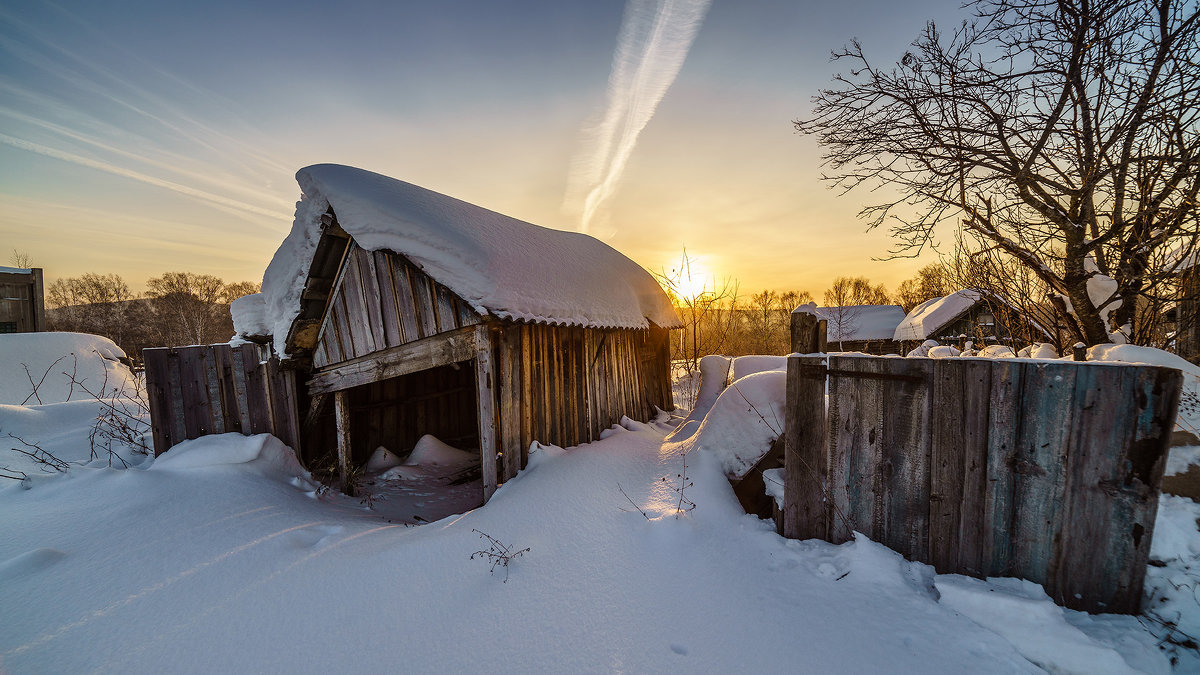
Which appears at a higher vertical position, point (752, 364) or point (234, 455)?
point (752, 364)

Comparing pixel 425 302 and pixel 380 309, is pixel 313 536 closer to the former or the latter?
pixel 425 302

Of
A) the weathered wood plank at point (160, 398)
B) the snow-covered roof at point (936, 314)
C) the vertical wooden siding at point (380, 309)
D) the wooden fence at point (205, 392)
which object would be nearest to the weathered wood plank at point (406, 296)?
the vertical wooden siding at point (380, 309)

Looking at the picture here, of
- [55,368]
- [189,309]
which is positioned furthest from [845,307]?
[189,309]

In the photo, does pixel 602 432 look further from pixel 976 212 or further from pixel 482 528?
pixel 976 212

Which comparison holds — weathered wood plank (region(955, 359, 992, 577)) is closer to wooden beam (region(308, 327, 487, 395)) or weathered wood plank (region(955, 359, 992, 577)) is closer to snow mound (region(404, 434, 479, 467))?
wooden beam (region(308, 327, 487, 395))

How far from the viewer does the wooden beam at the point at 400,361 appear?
5043 mm

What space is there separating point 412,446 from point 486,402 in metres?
4.28

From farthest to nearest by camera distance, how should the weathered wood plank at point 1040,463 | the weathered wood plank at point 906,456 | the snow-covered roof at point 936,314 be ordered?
the snow-covered roof at point 936,314
the weathered wood plank at point 906,456
the weathered wood plank at point 1040,463

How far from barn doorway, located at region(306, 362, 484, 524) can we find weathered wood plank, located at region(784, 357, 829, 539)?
4143mm

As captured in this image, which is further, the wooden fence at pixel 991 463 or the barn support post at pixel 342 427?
the barn support post at pixel 342 427

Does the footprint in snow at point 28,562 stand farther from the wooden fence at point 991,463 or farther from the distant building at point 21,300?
the distant building at point 21,300

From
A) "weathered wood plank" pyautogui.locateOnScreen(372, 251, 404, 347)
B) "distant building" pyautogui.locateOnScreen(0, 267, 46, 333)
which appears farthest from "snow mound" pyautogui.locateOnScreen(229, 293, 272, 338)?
"distant building" pyautogui.locateOnScreen(0, 267, 46, 333)

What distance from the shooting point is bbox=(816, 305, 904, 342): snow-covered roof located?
2953 cm

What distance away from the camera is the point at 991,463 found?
2.77 metres
